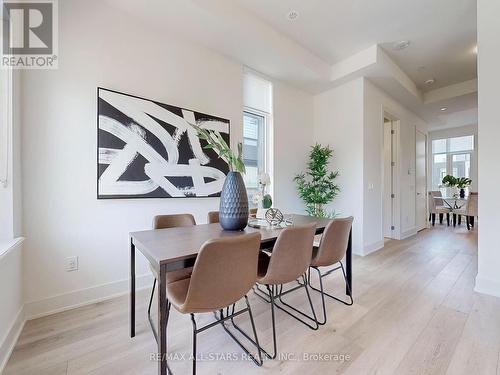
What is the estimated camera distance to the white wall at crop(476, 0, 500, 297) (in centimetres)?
227

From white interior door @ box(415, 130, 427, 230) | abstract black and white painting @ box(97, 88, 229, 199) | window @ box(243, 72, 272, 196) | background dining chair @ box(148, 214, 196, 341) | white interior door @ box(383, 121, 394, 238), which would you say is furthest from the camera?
white interior door @ box(415, 130, 427, 230)

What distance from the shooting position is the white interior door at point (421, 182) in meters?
5.39

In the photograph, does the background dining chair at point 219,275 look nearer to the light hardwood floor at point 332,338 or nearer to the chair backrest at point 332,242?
the light hardwood floor at point 332,338

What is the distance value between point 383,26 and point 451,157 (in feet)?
23.5

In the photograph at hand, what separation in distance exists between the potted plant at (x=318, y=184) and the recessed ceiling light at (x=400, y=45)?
1671 millimetres

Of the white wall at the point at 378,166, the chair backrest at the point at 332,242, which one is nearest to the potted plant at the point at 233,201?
the chair backrest at the point at 332,242

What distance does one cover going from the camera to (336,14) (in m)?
2.64

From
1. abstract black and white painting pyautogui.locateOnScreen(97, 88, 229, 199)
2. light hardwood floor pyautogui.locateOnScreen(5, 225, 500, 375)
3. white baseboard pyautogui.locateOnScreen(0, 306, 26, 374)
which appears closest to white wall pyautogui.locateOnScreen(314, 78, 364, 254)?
light hardwood floor pyautogui.locateOnScreen(5, 225, 500, 375)

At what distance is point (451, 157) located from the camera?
7.71 m

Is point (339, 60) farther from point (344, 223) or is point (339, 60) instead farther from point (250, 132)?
point (344, 223)

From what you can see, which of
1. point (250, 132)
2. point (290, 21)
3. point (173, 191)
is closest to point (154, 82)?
point (173, 191)

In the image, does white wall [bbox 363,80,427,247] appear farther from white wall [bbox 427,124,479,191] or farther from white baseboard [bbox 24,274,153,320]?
white wall [bbox 427,124,479,191]

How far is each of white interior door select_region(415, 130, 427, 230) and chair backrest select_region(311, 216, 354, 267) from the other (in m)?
4.57

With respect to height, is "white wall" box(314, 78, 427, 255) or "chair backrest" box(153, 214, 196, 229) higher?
"white wall" box(314, 78, 427, 255)
